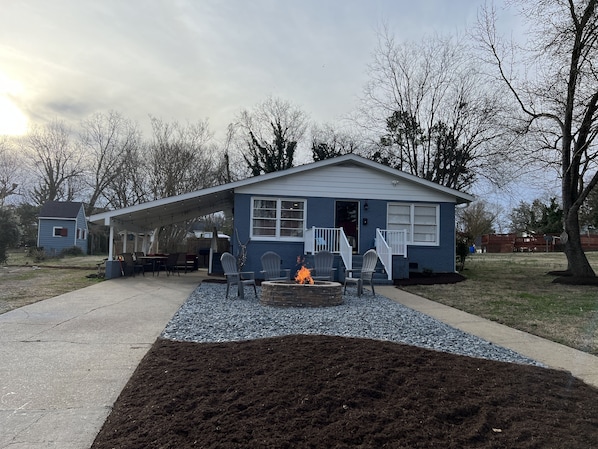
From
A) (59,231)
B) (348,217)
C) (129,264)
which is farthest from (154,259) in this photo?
(59,231)

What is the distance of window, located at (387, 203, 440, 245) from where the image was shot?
569 inches

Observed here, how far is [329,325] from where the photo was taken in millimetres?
6312

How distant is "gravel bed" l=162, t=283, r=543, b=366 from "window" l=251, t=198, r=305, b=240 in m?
5.38

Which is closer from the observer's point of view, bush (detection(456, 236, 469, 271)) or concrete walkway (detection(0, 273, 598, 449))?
concrete walkway (detection(0, 273, 598, 449))

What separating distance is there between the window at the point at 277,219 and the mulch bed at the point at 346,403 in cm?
947

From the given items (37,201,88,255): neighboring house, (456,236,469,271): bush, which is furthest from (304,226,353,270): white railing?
(37,201,88,255): neighboring house

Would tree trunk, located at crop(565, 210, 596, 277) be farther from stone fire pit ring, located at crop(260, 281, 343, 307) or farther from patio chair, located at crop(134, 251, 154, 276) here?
patio chair, located at crop(134, 251, 154, 276)

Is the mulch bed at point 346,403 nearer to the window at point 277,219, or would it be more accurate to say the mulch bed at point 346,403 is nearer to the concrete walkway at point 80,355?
the concrete walkway at point 80,355

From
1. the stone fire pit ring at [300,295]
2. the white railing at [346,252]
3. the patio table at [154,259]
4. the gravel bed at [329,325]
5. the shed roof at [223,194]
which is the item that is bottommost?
the gravel bed at [329,325]

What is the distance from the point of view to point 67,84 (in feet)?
36.8

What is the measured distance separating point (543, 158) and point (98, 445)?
52.7ft

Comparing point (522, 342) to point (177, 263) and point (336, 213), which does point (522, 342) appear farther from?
point (177, 263)

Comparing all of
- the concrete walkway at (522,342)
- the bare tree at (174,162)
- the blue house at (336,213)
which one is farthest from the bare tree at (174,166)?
A: the concrete walkway at (522,342)

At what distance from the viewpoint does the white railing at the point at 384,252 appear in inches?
478
